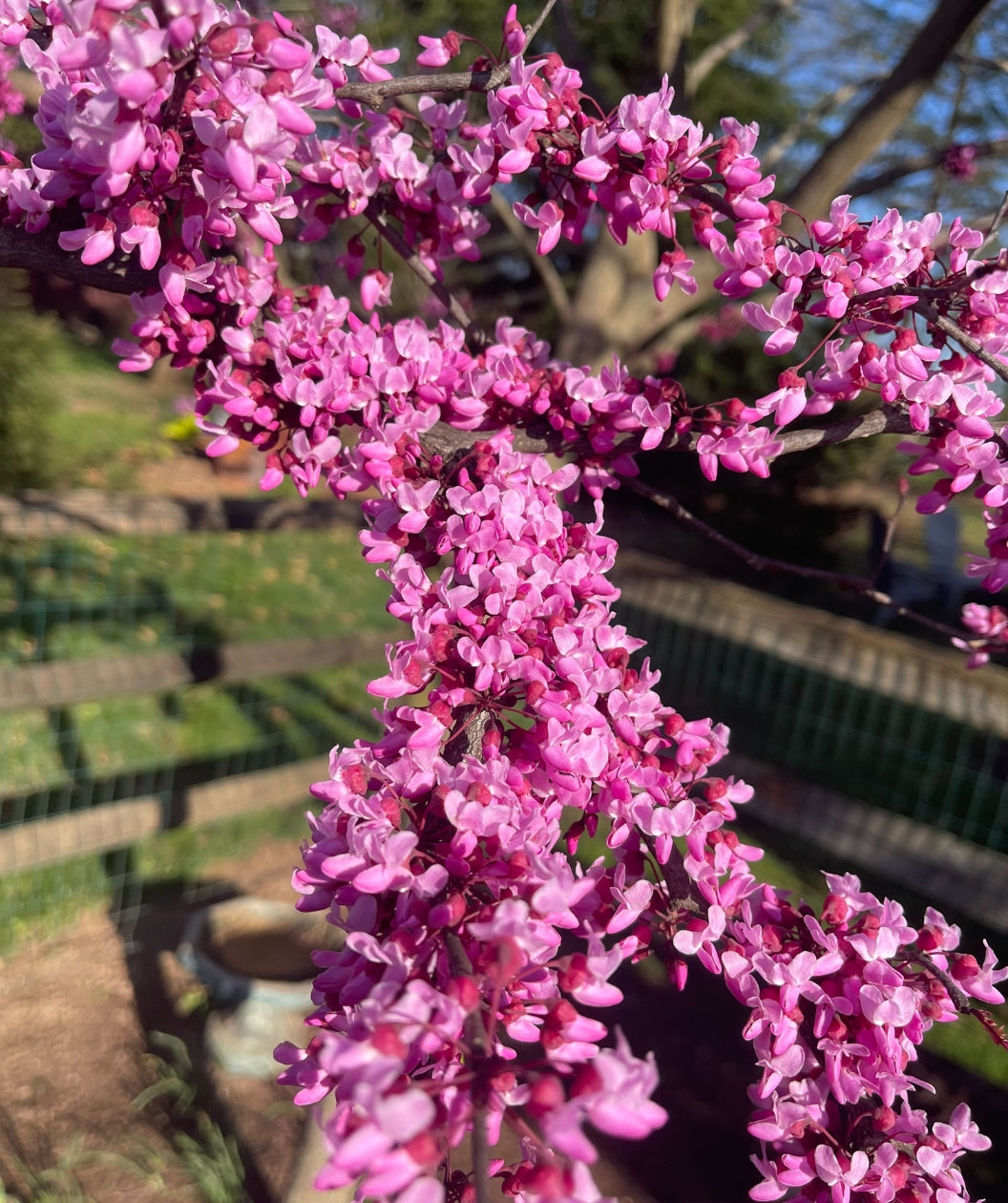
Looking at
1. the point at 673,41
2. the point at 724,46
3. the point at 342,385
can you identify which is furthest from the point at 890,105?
the point at 342,385

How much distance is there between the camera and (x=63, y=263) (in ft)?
4.20

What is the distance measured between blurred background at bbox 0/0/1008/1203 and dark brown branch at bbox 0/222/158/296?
5.13 feet

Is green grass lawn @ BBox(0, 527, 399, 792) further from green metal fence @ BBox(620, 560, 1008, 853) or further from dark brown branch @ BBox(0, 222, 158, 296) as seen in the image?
dark brown branch @ BBox(0, 222, 158, 296)

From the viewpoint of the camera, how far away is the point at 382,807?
39.6 inches

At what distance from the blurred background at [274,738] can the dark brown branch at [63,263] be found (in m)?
1.56

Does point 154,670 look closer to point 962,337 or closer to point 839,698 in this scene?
point 962,337

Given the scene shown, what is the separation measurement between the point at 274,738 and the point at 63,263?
3761 millimetres

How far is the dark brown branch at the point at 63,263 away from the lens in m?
1.24

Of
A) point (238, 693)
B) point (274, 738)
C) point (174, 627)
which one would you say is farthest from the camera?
point (174, 627)

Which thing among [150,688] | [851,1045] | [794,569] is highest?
[794,569]

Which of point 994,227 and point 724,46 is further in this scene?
→ point 724,46

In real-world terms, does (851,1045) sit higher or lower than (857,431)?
lower

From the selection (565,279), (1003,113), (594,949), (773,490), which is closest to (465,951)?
(594,949)

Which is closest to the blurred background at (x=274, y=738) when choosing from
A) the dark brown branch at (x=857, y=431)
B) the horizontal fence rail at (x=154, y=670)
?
the horizontal fence rail at (x=154, y=670)
